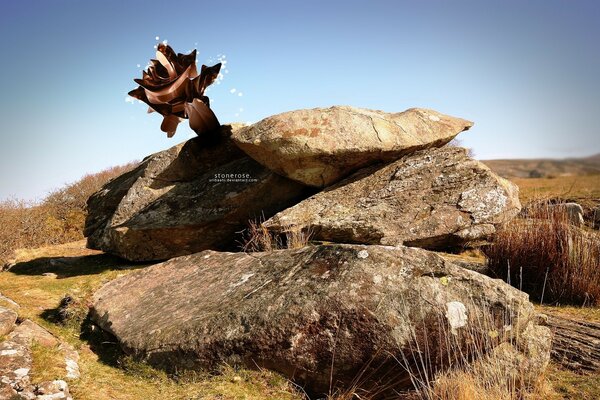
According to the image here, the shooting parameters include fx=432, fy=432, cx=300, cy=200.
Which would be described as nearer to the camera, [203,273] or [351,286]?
[351,286]

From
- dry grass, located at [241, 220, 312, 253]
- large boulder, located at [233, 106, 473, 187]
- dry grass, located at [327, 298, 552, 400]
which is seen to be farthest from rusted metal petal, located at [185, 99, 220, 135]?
dry grass, located at [327, 298, 552, 400]

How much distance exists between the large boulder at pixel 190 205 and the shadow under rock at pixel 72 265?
0.30m

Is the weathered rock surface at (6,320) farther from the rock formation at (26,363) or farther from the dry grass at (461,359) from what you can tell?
the dry grass at (461,359)

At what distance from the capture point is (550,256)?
21.5ft

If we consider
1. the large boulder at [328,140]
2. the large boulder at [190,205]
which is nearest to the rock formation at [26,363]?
the large boulder at [190,205]

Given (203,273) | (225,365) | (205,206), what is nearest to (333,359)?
(225,365)

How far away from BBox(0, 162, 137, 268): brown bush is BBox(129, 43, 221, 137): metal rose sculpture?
7853mm

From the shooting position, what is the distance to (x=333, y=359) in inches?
163

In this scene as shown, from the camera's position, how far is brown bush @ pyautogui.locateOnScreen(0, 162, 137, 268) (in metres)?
14.6

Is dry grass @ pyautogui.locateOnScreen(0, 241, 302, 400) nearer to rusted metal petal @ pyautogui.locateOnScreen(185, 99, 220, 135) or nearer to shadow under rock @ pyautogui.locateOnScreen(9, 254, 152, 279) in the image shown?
shadow under rock @ pyautogui.locateOnScreen(9, 254, 152, 279)


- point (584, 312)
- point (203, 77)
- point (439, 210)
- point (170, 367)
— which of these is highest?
point (203, 77)

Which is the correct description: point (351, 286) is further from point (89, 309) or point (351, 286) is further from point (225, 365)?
point (89, 309)

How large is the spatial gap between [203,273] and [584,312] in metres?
5.35

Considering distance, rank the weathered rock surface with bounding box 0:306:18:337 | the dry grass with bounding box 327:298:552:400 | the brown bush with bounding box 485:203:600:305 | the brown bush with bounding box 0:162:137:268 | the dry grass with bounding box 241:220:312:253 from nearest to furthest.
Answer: the dry grass with bounding box 327:298:552:400, the weathered rock surface with bounding box 0:306:18:337, the brown bush with bounding box 485:203:600:305, the dry grass with bounding box 241:220:312:253, the brown bush with bounding box 0:162:137:268
